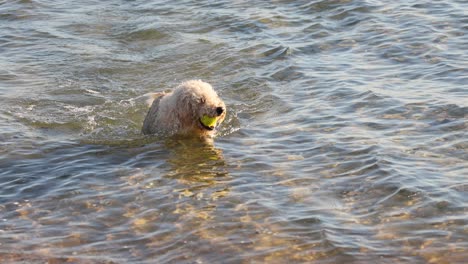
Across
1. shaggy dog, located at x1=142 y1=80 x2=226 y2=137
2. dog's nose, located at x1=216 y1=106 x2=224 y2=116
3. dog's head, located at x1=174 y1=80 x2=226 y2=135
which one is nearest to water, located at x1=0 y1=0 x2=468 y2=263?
shaggy dog, located at x1=142 y1=80 x2=226 y2=137

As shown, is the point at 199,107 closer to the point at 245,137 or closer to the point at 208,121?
the point at 208,121

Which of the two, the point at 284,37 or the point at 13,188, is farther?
the point at 284,37

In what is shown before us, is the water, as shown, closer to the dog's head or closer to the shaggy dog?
the shaggy dog

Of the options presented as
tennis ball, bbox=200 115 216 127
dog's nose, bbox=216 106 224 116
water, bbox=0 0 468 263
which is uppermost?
dog's nose, bbox=216 106 224 116

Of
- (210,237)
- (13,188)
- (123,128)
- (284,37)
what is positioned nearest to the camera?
(210,237)

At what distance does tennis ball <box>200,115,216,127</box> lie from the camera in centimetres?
979

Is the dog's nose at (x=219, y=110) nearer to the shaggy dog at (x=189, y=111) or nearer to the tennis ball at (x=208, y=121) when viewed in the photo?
the shaggy dog at (x=189, y=111)

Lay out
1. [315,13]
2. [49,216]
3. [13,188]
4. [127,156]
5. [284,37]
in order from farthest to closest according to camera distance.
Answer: [315,13] < [284,37] < [127,156] < [13,188] < [49,216]

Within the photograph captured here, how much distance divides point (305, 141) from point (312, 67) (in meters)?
3.06

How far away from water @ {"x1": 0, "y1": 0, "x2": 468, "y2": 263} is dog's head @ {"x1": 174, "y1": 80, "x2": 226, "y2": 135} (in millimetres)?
290

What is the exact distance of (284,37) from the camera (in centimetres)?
1452

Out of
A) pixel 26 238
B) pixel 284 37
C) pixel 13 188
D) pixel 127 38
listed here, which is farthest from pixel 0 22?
pixel 26 238

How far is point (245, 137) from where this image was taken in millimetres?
10328

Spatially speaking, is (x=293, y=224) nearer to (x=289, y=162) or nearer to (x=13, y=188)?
(x=289, y=162)
